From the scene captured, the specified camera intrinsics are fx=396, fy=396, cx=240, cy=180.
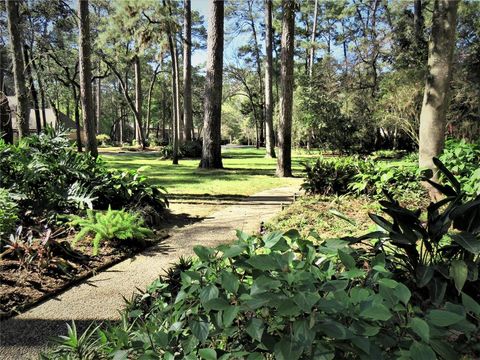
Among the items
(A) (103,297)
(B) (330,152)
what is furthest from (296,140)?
(A) (103,297)

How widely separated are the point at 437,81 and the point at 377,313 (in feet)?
22.2

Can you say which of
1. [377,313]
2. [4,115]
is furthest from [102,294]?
[4,115]

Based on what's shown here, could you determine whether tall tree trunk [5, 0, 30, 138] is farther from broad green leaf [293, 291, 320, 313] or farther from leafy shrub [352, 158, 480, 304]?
broad green leaf [293, 291, 320, 313]

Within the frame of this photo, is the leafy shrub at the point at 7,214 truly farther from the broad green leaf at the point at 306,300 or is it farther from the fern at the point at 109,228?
the broad green leaf at the point at 306,300

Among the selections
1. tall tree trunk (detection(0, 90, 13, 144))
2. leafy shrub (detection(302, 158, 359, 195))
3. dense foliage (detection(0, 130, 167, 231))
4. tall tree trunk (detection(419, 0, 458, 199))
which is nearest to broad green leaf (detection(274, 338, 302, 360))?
dense foliage (detection(0, 130, 167, 231))

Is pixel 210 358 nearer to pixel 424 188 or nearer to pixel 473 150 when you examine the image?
pixel 424 188

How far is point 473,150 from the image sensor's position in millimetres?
7180

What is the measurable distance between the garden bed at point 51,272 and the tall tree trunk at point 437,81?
522cm

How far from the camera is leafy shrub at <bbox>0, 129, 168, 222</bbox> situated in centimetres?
544

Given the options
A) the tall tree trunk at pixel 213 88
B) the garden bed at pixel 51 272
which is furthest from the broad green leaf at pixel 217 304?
the tall tree trunk at pixel 213 88

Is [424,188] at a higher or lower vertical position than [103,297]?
higher

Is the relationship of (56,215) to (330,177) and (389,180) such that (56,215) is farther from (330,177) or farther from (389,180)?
(389,180)

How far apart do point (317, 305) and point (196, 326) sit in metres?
0.51

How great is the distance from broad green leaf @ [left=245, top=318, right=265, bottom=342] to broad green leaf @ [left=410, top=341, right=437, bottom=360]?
1.74 ft
